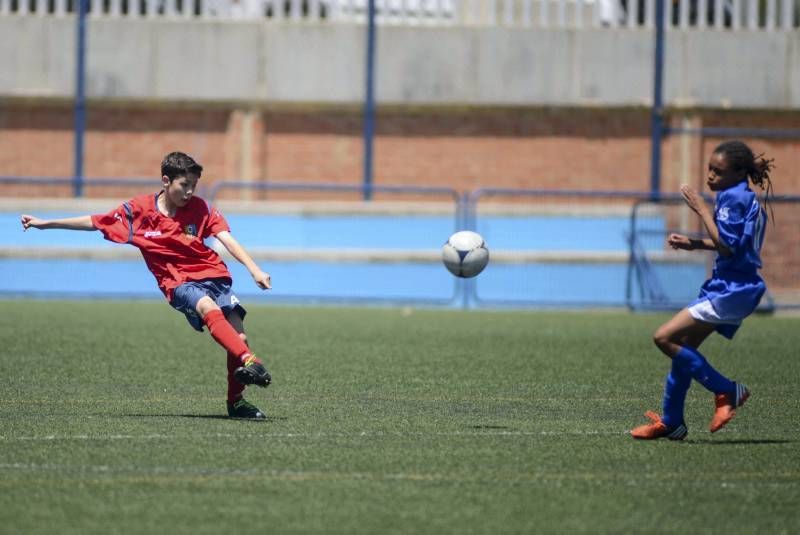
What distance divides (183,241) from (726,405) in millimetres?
3485

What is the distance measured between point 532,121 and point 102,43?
273 inches

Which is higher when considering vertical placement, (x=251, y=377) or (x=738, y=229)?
(x=738, y=229)

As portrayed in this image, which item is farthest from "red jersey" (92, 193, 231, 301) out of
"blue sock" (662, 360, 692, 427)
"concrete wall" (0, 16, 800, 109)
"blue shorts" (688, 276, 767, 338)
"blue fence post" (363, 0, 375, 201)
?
"concrete wall" (0, 16, 800, 109)

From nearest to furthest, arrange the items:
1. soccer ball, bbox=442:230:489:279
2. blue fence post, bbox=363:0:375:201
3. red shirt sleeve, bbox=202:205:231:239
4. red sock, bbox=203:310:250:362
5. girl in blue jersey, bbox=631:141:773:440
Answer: girl in blue jersey, bbox=631:141:773:440
red sock, bbox=203:310:250:362
red shirt sleeve, bbox=202:205:231:239
soccer ball, bbox=442:230:489:279
blue fence post, bbox=363:0:375:201

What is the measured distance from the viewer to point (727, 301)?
28.2 ft

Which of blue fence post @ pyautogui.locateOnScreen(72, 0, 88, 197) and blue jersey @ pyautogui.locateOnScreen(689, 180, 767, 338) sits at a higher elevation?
blue fence post @ pyautogui.locateOnScreen(72, 0, 88, 197)

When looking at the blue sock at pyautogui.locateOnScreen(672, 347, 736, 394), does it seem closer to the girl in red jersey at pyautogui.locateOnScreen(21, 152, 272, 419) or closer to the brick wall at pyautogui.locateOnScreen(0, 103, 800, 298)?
the girl in red jersey at pyautogui.locateOnScreen(21, 152, 272, 419)

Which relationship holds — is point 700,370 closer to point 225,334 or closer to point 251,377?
point 251,377

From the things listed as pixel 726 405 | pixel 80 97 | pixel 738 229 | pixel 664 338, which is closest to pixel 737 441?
pixel 726 405

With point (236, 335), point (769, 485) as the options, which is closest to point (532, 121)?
point (236, 335)

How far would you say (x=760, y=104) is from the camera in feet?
81.1

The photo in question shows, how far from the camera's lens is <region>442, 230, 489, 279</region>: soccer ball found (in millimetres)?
11570

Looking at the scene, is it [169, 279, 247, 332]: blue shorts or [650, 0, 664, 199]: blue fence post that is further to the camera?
[650, 0, 664, 199]: blue fence post

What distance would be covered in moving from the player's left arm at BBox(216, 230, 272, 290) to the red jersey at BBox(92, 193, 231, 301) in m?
0.16
